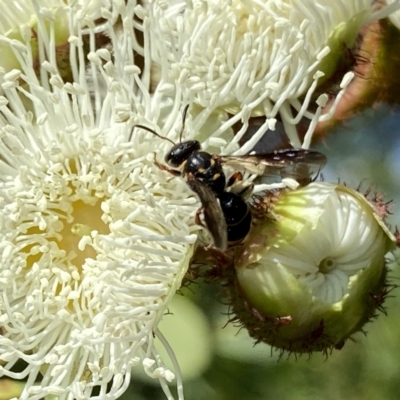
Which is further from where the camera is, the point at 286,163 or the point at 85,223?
the point at 85,223

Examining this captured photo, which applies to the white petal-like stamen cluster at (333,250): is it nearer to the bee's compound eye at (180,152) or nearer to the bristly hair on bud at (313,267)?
the bristly hair on bud at (313,267)

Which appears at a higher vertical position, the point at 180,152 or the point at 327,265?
the point at 180,152

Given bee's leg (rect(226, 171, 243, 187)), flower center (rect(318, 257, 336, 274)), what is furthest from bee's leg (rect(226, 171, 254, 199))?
flower center (rect(318, 257, 336, 274))

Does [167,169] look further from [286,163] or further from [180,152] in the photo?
[286,163]

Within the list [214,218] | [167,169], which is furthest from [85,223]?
[214,218]

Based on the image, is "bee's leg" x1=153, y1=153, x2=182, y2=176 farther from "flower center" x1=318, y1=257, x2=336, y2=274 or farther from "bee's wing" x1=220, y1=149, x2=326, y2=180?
"flower center" x1=318, y1=257, x2=336, y2=274
